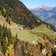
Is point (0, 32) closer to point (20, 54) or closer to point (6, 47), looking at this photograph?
point (6, 47)

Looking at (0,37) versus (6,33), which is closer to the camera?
(0,37)

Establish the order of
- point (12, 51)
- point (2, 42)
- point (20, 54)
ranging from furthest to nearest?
point (20, 54), point (12, 51), point (2, 42)

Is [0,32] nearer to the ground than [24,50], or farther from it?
farther from it

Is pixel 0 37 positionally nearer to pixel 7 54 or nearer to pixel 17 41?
pixel 7 54

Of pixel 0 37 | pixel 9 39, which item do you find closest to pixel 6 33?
pixel 9 39

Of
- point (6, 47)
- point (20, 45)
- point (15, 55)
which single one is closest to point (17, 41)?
point (20, 45)

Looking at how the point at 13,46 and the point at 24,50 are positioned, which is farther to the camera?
the point at 24,50

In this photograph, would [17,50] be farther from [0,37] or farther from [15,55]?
[0,37]

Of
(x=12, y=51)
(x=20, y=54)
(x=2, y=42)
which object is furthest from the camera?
(x=20, y=54)
